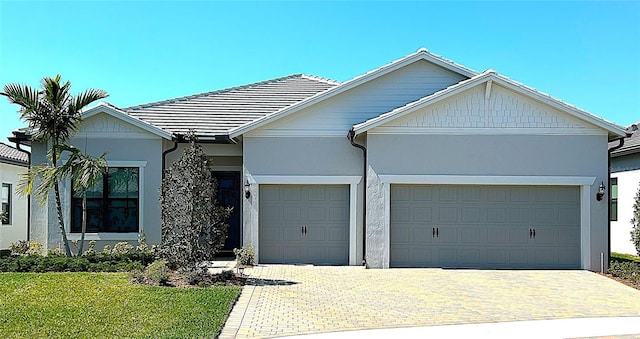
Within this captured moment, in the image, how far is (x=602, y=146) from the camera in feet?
48.3

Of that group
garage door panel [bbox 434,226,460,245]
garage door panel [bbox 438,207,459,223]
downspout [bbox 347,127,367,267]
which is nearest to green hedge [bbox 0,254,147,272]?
downspout [bbox 347,127,367,267]

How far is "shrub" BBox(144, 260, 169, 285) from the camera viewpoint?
11.8 metres

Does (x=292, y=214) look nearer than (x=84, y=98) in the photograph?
No

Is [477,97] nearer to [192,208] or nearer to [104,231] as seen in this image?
[192,208]

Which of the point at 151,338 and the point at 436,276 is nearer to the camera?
the point at 151,338

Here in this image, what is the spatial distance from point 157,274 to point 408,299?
5.02m

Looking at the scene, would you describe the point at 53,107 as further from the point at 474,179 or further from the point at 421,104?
the point at 474,179

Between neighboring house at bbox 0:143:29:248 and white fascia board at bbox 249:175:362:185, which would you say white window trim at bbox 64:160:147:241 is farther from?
neighboring house at bbox 0:143:29:248

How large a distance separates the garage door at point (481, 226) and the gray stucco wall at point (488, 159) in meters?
0.45

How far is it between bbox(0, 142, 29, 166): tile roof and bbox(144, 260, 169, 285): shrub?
35.9 feet

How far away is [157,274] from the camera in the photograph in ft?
38.9

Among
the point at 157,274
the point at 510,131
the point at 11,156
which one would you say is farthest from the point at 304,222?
the point at 11,156

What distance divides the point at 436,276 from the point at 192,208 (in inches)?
227

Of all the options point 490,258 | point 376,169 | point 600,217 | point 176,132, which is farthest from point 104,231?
point 600,217
